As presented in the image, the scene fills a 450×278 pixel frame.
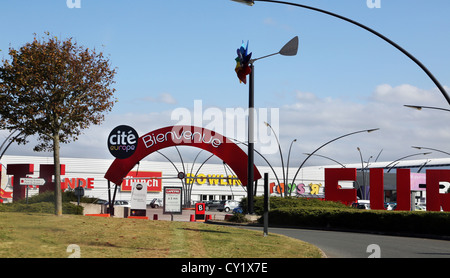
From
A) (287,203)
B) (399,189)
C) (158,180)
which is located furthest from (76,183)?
(399,189)

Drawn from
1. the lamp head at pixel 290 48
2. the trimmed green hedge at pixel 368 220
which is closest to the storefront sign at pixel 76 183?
the trimmed green hedge at pixel 368 220

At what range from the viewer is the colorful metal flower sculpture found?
27312 millimetres

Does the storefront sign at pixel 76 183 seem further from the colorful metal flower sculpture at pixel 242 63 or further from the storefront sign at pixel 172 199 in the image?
the colorful metal flower sculpture at pixel 242 63

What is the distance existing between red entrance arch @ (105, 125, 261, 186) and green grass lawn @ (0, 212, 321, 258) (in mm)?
14947

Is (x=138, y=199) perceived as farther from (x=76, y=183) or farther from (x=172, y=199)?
(x=76, y=183)

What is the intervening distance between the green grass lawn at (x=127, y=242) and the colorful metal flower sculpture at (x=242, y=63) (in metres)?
10.7

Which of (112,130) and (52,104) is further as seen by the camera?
(112,130)

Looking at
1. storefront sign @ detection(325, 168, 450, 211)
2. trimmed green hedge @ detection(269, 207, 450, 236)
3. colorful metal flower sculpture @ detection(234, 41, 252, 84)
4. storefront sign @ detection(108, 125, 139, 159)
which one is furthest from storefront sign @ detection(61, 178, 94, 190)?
colorful metal flower sculpture @ detection(234, 41, 252, 84)

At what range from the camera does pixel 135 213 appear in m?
37.0

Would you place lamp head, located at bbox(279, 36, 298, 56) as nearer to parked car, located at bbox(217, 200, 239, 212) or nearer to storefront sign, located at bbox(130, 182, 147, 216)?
storefront sign, located at bbox(130, 182, 147, 216)

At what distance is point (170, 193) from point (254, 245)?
18.9 meters

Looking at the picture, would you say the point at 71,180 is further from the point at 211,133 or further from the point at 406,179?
the point at 406,179

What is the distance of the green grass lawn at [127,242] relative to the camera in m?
12.9

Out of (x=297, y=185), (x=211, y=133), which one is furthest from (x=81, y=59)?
(x=297, y=185)
